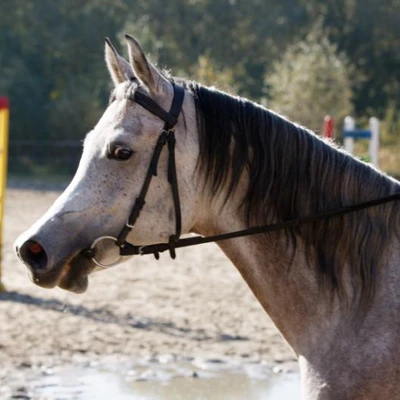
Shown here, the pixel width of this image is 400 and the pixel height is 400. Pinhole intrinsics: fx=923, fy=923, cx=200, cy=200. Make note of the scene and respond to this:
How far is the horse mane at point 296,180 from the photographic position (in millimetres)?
2893

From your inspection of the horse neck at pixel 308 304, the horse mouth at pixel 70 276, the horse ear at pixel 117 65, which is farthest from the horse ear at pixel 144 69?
the horse mouth at pixel 70 276

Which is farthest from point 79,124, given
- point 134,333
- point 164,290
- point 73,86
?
point 134,333

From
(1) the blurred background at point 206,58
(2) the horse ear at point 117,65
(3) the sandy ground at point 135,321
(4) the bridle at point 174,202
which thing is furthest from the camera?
(1) the blurred background at point 206,58

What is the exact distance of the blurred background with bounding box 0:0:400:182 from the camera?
28750 millimetres

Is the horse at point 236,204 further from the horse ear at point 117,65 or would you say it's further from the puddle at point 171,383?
the puddle at point 171,383

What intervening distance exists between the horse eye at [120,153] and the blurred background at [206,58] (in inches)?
A: 957

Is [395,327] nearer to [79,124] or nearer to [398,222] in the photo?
[398,222]

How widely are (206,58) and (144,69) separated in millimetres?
31202

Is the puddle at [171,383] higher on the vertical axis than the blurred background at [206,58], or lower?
lower

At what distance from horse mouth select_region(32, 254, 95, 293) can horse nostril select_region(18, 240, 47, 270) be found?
3cm

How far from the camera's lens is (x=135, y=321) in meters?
7.83

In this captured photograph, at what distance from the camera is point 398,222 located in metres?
2.88

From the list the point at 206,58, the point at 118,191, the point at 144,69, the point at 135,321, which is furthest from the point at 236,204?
the point at 206,58

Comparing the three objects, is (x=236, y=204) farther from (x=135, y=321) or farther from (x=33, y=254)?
(x=135, y=321)
